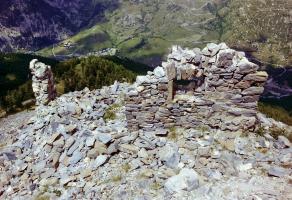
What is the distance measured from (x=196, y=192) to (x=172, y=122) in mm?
4946

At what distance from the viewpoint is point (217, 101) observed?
20.1 meters

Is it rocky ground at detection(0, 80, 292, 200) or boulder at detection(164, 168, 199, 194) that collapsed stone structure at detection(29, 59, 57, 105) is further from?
boulder at detection(164, 168, 199, 194)

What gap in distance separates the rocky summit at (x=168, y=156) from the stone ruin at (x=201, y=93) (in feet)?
0.18

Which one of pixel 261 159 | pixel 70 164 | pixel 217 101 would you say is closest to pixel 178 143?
pixel 217 101

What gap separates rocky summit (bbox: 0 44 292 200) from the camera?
17.6 m

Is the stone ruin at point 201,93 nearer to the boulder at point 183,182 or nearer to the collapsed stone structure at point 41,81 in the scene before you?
the boulder at point 183,182

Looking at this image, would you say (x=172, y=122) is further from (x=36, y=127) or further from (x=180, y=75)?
(x=36, y=127)

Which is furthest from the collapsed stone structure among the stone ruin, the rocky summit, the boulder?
the boulder

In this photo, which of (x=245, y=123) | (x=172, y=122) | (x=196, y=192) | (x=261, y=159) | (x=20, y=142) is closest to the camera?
(x=196, y=192)

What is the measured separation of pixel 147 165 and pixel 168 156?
1172 mm

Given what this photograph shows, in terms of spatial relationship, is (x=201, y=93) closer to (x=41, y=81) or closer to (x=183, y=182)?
(x=183, y=182)

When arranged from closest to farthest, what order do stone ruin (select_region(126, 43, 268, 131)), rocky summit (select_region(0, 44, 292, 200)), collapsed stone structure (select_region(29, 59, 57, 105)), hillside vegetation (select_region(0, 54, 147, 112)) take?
rocky summit (select_region(0, 44, 292, 200)) → stone ruin (select_region(126, 43, 268, 131)) → collapsed stone structure (select_region(29, 59, 57, 105)) → hillside vegetation (select_region(0, 54, 147, 112))

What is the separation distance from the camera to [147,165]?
1941 centimetres

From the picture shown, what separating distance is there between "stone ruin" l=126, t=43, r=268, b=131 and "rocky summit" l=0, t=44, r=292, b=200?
55 millimetres
